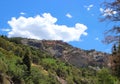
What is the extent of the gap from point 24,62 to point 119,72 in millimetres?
122589

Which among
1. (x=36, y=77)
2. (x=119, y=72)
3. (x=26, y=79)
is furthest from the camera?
(x=36, y=77)

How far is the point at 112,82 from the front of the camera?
73.3 metres

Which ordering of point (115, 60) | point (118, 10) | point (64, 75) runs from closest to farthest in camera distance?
point (118, 10) < point (115, 60) < point (64, 75)

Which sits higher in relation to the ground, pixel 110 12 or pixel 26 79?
pixel 110 12

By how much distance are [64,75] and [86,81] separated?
47.1 ft

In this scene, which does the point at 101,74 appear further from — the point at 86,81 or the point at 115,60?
the point at 86,81

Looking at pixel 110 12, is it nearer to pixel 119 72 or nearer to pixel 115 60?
pixel 115 60

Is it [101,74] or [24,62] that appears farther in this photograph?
[24,62]

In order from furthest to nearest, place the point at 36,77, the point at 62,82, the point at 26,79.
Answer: the point at 62,82
the point at 36,77
the point at 26,79

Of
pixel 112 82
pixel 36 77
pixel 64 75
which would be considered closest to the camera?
pixel 112 82

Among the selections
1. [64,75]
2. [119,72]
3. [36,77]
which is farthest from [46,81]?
[119,72]

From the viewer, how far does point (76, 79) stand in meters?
192

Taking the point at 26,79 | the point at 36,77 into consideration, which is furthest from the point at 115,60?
the point at 36,77

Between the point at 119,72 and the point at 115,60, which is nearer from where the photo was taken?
the point at 115,60
